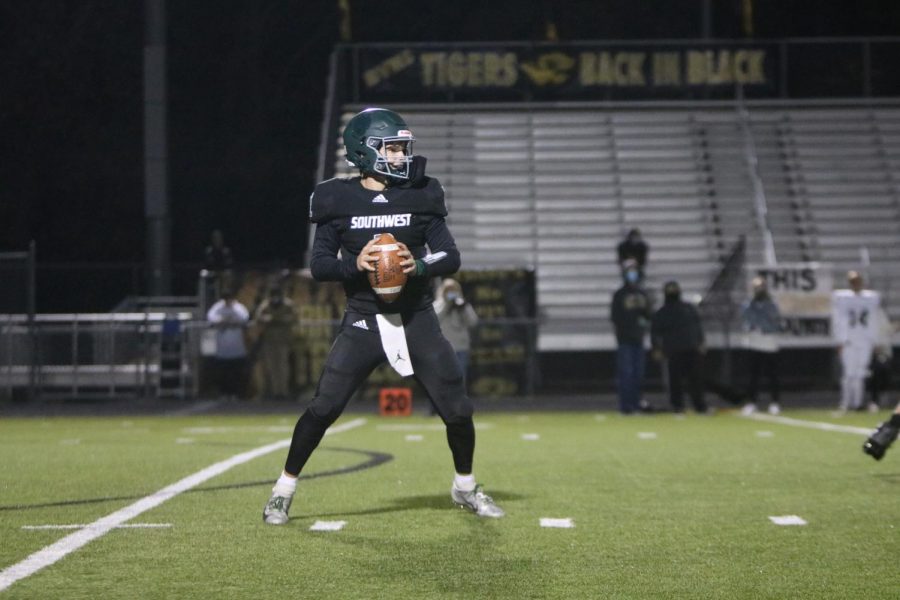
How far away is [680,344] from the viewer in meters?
19.7

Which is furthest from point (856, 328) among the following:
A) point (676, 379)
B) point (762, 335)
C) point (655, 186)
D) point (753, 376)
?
point (655, 186)

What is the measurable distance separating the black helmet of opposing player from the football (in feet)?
1.28

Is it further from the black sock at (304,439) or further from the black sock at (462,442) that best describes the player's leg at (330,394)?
the black sock at (462,442)

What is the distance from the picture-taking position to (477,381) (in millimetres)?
22375

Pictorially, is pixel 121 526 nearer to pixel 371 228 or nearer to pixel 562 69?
pixel 371 228

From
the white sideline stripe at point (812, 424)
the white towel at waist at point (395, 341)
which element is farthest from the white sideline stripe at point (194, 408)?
the white towel at waist at point (395, 341)

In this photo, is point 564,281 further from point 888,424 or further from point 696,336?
point 888,424

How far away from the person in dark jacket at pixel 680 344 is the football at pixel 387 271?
12.3 metres

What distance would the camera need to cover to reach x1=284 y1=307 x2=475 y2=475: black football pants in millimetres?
7785

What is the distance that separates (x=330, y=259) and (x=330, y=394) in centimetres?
68

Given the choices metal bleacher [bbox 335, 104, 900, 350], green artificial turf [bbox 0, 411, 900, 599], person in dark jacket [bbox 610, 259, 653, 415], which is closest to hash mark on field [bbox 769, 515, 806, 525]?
green artificial turf [bbox 0, 411, 900, 599]

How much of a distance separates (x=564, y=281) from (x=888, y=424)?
16803 mm

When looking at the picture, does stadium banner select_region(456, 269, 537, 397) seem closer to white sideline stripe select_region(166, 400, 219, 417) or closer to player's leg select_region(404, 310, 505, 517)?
white sideline stripe select_region(166, 400, 219, 417)

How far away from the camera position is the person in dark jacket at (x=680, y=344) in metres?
19.5
